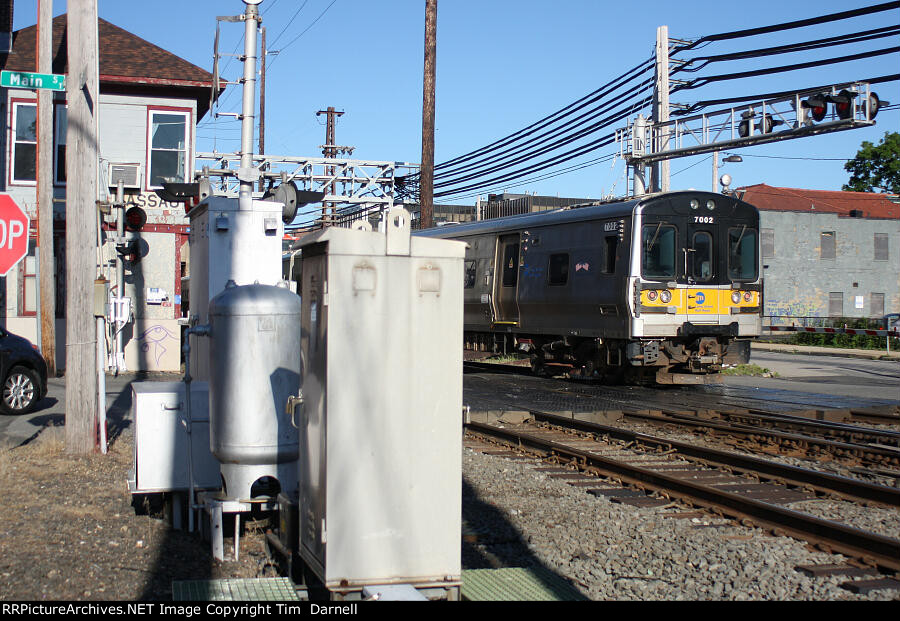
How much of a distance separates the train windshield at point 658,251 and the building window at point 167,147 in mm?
11780

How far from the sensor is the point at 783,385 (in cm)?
1964

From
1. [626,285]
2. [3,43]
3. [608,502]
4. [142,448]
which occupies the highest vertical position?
[3,43]

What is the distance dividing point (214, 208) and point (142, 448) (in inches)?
118

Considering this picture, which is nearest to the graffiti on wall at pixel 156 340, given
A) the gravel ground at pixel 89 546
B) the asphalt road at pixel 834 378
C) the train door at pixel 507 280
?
the train door at pixel 507 280

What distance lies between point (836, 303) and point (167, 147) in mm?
41639

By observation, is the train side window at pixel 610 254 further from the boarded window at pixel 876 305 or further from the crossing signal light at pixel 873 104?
the boarded window at pixel 876 305

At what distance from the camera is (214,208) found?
9203 mm

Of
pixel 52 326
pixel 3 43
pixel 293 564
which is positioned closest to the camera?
pixel 293 564

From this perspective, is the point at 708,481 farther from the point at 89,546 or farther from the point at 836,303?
the point at 836,303

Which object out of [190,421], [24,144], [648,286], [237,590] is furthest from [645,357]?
[24,144]

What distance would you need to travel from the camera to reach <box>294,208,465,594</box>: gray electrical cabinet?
4633 millimetres
